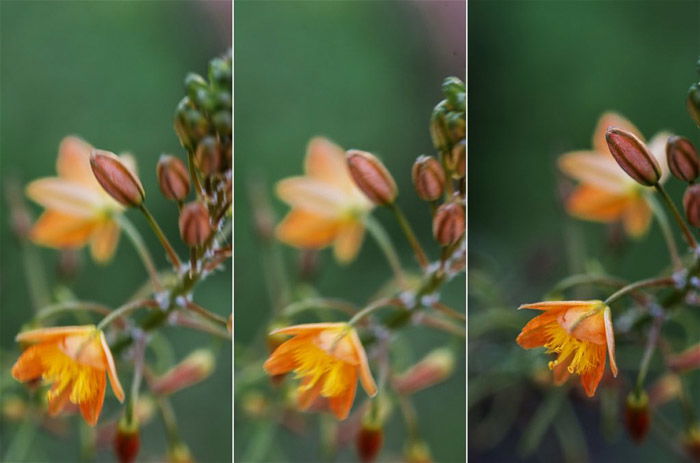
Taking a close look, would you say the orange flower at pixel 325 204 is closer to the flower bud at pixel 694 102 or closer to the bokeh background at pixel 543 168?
the bokeh background at pixel 543 168

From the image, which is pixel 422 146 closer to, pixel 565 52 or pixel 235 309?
pixel 565 52

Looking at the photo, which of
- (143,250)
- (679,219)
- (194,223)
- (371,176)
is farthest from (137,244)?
(679,219)

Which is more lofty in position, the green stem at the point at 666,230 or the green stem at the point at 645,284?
the green stem at the point at 666,230

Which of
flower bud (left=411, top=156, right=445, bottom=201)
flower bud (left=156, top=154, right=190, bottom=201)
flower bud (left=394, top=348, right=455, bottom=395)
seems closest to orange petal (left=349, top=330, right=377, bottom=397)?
flower bud (left=394, top=348, right=455, bottom=395)

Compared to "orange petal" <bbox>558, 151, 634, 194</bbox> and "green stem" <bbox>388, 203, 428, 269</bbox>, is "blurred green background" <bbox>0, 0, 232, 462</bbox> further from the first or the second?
"orange petal" <bbox>558, 151, 634, 194</bbox>

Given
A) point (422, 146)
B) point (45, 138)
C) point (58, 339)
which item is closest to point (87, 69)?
point (45, 138)

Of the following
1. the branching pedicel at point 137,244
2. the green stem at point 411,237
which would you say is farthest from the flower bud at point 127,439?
the green stem at point 411,237

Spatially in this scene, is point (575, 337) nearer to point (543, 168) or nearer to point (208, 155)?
point (543, 168)
